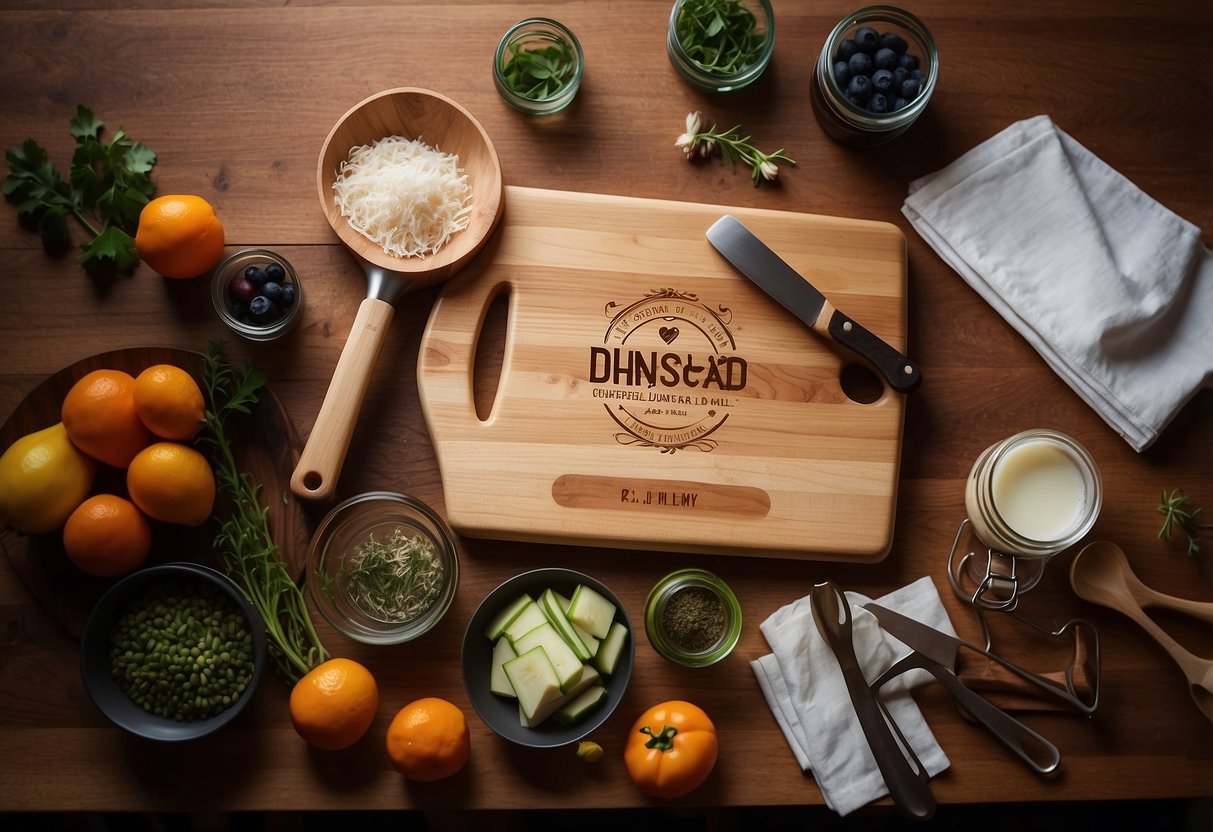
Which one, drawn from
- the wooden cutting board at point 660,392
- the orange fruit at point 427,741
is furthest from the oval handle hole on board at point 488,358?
the orange fruit at point 427,741

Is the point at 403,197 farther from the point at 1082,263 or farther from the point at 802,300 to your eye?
the point at 1082,263

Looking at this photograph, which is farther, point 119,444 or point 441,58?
point 441,58

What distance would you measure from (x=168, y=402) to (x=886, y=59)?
4.27ft

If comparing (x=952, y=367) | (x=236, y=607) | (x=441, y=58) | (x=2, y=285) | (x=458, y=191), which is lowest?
(x=236, y=607)

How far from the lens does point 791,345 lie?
4.82 ft

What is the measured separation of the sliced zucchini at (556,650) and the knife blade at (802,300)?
0.68 m

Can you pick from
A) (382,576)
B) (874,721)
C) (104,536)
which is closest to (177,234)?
(104,536)

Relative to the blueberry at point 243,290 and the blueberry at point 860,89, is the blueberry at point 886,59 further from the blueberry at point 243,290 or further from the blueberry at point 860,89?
the blueberry at point 243,290

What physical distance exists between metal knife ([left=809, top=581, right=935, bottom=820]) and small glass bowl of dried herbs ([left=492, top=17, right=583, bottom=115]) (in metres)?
0.97

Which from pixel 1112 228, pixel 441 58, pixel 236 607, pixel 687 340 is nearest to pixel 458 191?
pixel 441 58

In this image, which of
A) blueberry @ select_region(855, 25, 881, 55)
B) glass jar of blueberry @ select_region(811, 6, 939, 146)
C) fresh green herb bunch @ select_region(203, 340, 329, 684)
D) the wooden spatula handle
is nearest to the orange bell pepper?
fresh green herb bunch @ select_region(203, 340, 329, 684)

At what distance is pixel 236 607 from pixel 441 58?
1.02 meters

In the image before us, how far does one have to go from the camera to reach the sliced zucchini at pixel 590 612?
133cm

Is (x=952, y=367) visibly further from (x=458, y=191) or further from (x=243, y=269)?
(x=243, y=269)
